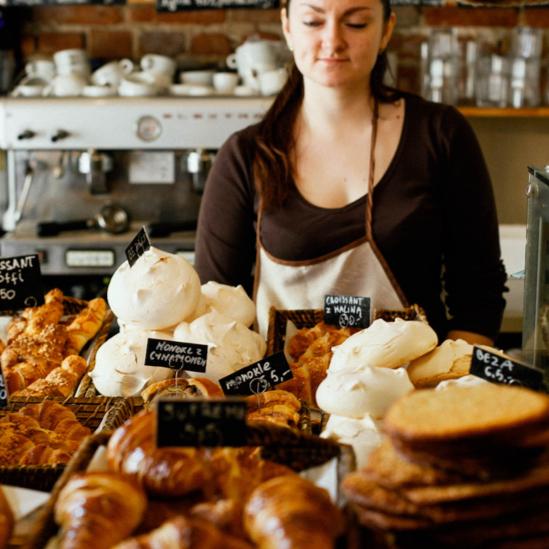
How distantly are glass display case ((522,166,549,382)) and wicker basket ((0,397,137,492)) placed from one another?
744 millimetres

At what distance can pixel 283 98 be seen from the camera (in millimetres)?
2482

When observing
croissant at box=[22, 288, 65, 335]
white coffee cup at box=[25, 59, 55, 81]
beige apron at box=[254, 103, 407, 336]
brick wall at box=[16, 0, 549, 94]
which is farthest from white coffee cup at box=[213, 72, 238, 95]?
croissant at box=[22, 288, 65, 335]

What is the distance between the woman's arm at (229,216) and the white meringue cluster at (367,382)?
82 centimetres

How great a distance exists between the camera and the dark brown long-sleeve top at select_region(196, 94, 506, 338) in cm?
234

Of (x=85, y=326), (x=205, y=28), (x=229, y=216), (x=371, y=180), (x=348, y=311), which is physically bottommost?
(x=85, y=326)

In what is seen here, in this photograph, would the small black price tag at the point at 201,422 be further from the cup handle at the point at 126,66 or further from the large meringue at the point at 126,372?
the cup handle at the point at 126,66

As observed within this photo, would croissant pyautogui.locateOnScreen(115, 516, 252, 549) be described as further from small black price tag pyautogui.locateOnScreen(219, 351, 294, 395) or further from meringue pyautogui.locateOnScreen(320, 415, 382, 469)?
small black price tag pyautogui.locateOnScreen(219, 351, 294, 395)

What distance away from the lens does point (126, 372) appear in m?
1.81

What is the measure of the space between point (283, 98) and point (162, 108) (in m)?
1.29

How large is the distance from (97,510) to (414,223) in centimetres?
151

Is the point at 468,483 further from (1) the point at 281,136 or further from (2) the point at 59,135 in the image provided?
(2) the point at 59,135

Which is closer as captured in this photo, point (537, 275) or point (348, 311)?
point (537, 275)

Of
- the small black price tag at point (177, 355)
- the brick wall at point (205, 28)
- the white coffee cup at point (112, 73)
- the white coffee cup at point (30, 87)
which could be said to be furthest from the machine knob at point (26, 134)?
the small black price tag at point (177, 355)

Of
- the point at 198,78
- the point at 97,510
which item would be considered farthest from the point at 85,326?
the point at 198,78
